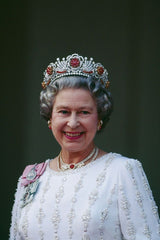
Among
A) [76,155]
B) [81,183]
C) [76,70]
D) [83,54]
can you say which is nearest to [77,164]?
[76,155]

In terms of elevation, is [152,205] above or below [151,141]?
below

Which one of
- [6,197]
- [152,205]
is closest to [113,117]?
[6,197]

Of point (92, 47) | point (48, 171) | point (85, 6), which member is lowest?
point (48, 171)

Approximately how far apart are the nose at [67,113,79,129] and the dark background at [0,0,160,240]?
4.17 feet

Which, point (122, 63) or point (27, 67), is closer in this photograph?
point (122, 63)

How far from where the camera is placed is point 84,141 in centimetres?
241

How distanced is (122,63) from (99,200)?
5.66ft

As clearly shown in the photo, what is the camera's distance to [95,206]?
2.20 m

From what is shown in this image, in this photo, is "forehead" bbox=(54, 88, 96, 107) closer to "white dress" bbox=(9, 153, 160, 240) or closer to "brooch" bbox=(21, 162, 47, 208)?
"white dress" bbox=(9, 153, 160, 240)

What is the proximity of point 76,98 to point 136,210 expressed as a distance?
69 cm

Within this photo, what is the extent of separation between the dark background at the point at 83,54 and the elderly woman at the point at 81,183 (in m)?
1.08

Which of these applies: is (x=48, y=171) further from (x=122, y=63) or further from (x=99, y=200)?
(x=122, y=63)

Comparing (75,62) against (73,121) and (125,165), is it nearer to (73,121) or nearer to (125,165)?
(73,121)

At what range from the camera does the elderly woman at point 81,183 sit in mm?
2172
